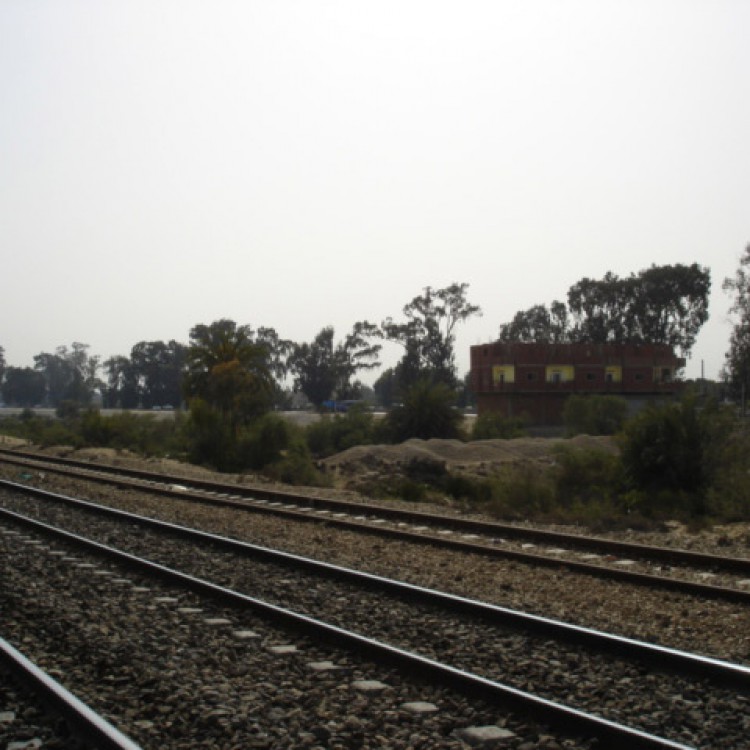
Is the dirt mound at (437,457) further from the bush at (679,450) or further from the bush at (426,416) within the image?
the bush at (679,450)

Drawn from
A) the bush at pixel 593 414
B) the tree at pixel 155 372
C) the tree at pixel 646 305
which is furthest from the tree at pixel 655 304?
the tree at pixel 155 372

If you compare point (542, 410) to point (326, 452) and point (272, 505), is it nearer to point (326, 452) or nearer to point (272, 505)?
point (326, 452)

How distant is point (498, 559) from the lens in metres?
13.9

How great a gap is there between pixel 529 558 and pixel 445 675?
20.4 ft

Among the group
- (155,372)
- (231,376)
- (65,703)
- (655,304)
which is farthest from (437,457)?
(155,372)

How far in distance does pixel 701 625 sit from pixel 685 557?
403 centimetres

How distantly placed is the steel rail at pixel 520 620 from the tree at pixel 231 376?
34.8 metres

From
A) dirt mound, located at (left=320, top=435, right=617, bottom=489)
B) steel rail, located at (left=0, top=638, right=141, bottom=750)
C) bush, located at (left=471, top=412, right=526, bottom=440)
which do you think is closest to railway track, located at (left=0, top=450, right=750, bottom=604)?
steel rail, located at (left=0, top=638, right=141, bottom=750)

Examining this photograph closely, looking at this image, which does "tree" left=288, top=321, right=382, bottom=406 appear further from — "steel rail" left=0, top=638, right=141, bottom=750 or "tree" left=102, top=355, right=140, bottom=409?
"steel rail" left=0, top=638, right=141, bottom=750

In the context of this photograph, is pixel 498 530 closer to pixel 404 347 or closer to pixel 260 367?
pixel 260 367

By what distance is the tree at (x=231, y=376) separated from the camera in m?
50.7

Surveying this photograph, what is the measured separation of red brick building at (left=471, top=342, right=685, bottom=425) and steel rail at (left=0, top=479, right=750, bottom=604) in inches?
2562

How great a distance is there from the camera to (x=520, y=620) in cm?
939

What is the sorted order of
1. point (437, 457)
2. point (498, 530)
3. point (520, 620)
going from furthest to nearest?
point (437, 457) < point (498, 530) < point (520, 620)
